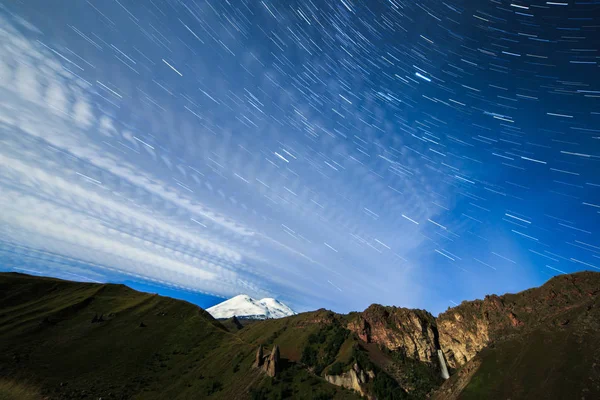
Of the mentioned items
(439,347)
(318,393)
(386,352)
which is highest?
(439,347)

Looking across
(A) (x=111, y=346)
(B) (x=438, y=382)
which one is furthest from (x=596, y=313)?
(A) (x=111, y=346)

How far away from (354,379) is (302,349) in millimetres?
32536

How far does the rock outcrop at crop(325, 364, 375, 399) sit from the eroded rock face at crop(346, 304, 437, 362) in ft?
87.2

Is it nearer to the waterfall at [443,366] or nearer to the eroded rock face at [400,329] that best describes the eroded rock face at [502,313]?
the waterfall at [443,366]

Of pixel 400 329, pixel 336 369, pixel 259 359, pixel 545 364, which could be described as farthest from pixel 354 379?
pixel 545 364

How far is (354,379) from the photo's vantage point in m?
90.6

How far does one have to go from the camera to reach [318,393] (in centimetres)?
8069

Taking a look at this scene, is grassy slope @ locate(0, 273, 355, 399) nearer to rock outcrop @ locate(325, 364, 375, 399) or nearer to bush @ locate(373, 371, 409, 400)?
rock outcrop @ locate(325, 364, 375, 399)

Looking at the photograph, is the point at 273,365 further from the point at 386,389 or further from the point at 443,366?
the point at 443,366

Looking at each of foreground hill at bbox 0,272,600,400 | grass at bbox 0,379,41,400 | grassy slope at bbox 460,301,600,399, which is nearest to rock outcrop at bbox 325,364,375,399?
foreground hill at bbox 0,272,600,400

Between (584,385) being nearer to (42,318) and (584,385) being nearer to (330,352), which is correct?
(330,352)

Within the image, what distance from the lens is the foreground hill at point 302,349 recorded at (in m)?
67.5

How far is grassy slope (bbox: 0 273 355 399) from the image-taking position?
77375 mm

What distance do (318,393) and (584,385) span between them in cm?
6085
